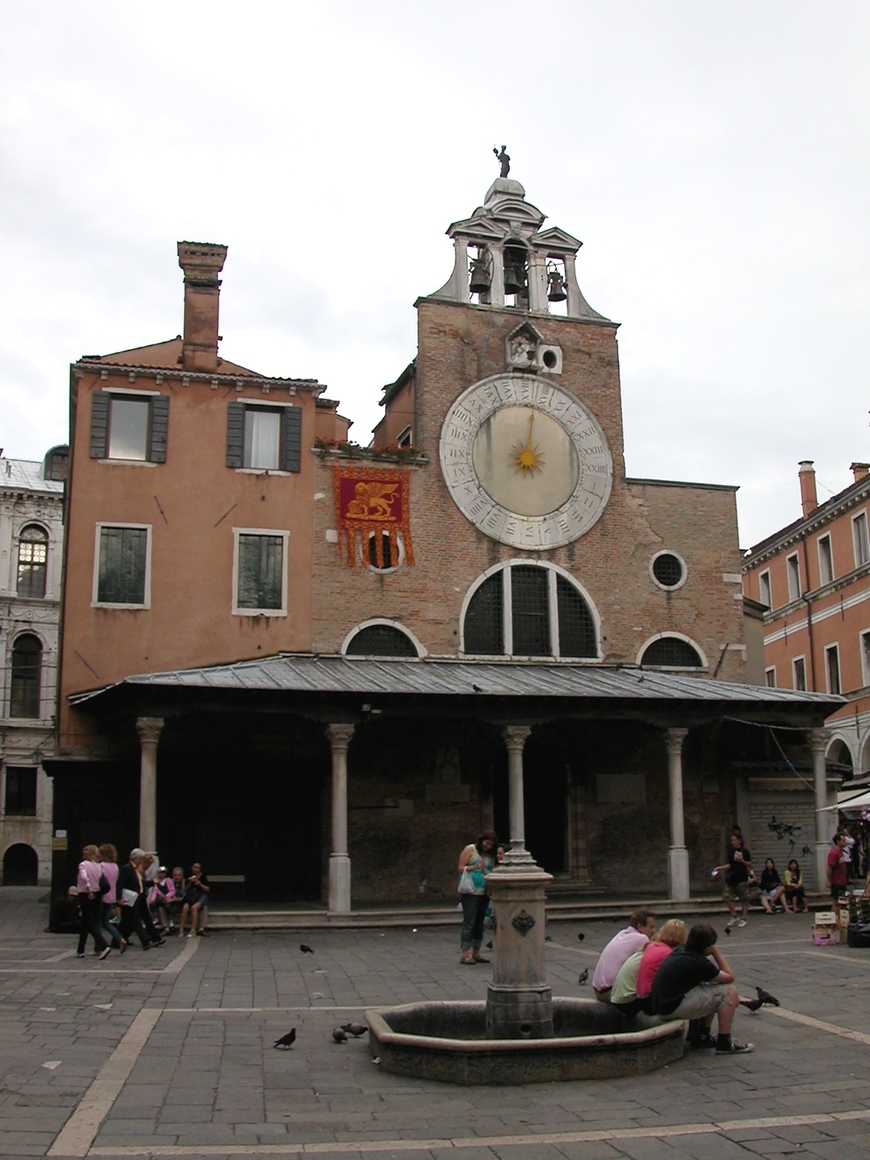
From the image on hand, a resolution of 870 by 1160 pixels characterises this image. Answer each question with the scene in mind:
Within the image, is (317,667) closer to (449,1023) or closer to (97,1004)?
(97,1004)

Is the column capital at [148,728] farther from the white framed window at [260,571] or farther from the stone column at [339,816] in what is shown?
the white framed window at [260,571]

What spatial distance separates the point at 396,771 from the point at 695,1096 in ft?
49.1

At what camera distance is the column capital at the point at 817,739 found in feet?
74.6

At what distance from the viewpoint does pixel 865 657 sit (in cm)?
3791

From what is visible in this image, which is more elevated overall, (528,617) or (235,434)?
(235,434)

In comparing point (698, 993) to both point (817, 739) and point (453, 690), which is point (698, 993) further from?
point (817, 739)

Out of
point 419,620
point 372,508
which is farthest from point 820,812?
point 372,508

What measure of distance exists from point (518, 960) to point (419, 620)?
47.6 feet

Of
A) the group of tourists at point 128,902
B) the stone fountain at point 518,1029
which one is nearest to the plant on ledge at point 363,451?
the group of tourists at point 128,902

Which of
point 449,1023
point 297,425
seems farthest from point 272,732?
point 449,1023

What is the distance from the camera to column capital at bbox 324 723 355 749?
20.1 metres

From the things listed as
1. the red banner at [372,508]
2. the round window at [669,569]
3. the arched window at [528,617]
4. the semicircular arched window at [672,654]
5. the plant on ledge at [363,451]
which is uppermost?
the plant on ledge at [363,451]

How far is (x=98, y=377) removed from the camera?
23.1 meters

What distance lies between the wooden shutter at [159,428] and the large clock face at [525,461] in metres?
5.52
